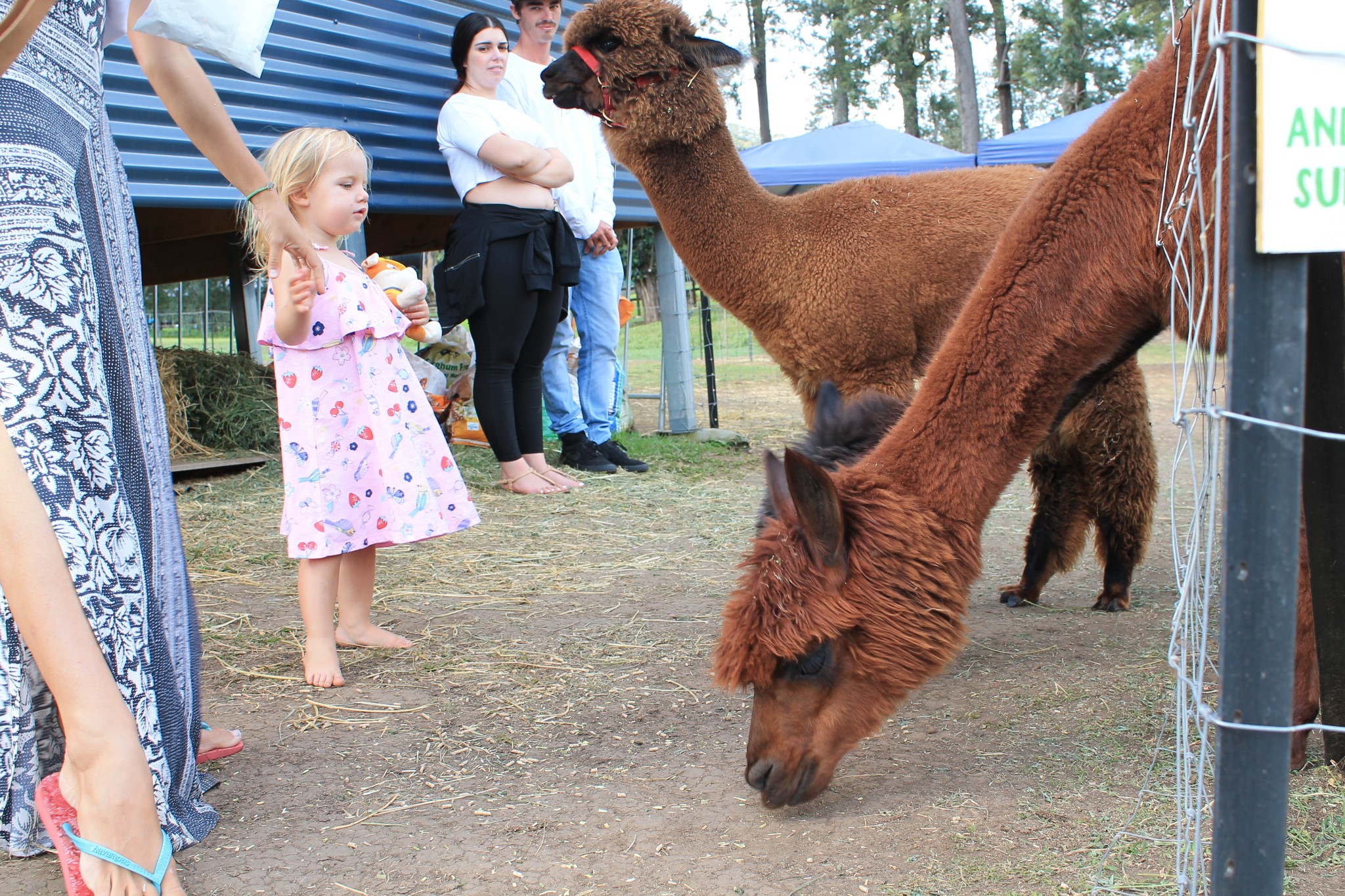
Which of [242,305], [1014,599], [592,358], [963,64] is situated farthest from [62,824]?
[963,64]

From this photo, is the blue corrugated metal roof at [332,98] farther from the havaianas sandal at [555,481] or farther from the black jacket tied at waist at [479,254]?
the havaianas sandal at [555,481]

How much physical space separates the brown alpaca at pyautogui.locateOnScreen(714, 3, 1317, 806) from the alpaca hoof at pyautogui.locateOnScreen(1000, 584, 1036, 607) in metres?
1.59

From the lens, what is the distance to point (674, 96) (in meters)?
4.22

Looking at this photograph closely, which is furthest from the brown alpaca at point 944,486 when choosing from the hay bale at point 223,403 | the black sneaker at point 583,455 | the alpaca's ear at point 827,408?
the hay bale at point 223,403

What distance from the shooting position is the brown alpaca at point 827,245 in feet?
11.8

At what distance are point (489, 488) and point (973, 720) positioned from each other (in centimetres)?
367

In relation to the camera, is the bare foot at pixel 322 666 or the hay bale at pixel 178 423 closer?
the bare foot at pixel 322 666

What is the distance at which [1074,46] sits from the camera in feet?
107

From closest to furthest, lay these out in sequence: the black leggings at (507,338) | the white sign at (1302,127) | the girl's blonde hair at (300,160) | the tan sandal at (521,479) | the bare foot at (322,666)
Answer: the white sign at (1302,127) < the bare foot at (322,666) < the girl's blonde hair at (300,160) < the black leggings at (507,338) < the tan sandal at (521,479)

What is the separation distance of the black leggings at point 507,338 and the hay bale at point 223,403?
83.2 inches

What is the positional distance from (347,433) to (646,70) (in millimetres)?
2046

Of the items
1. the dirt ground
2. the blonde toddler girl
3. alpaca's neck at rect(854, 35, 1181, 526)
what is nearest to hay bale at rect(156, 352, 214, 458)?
the dirt ground

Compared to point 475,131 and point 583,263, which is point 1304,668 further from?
point 583,263

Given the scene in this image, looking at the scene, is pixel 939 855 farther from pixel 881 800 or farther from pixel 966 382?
pixel 966 382
